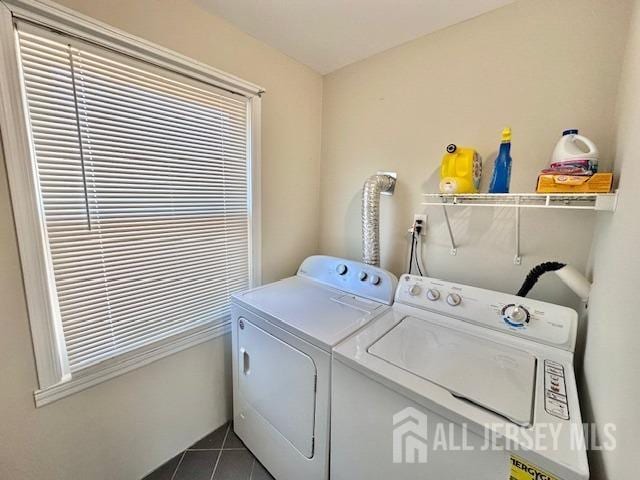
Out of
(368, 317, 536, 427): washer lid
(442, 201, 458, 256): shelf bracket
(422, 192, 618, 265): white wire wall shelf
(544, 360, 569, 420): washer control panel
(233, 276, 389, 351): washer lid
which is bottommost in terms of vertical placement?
(544, 360, 569, 420): washer control panel

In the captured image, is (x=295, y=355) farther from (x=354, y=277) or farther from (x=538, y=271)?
(x=538, y=271)

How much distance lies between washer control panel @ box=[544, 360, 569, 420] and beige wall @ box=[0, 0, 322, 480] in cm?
161

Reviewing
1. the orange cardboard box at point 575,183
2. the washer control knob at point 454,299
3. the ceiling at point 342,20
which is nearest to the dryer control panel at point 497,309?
the washer control knob at point 454,299

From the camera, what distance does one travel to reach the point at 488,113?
1.41m

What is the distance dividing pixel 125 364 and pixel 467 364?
62.2 inches

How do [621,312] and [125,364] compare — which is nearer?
[621,312]

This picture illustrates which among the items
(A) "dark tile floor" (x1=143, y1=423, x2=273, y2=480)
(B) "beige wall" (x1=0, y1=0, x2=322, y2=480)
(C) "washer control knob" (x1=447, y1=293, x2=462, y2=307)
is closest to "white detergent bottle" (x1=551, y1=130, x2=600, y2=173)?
(C) "washer control knob" (x1=447, y1=293, x2=462, y2=307)

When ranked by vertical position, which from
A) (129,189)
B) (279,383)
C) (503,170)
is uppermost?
(503,170)

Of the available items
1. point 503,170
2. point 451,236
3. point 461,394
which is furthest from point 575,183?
point 461,394

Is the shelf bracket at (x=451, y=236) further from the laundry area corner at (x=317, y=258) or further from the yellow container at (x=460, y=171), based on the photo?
the yellow container at (x=460, y=171)

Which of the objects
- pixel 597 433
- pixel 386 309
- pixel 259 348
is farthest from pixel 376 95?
pixel 597 433

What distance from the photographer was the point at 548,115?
125 centimetres

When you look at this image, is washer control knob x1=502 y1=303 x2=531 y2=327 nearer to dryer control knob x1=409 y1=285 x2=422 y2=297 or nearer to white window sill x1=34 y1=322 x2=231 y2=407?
dryer control knob x1=409 y1=285 x2=422 y2=297

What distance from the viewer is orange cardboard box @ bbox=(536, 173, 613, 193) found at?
945mm
